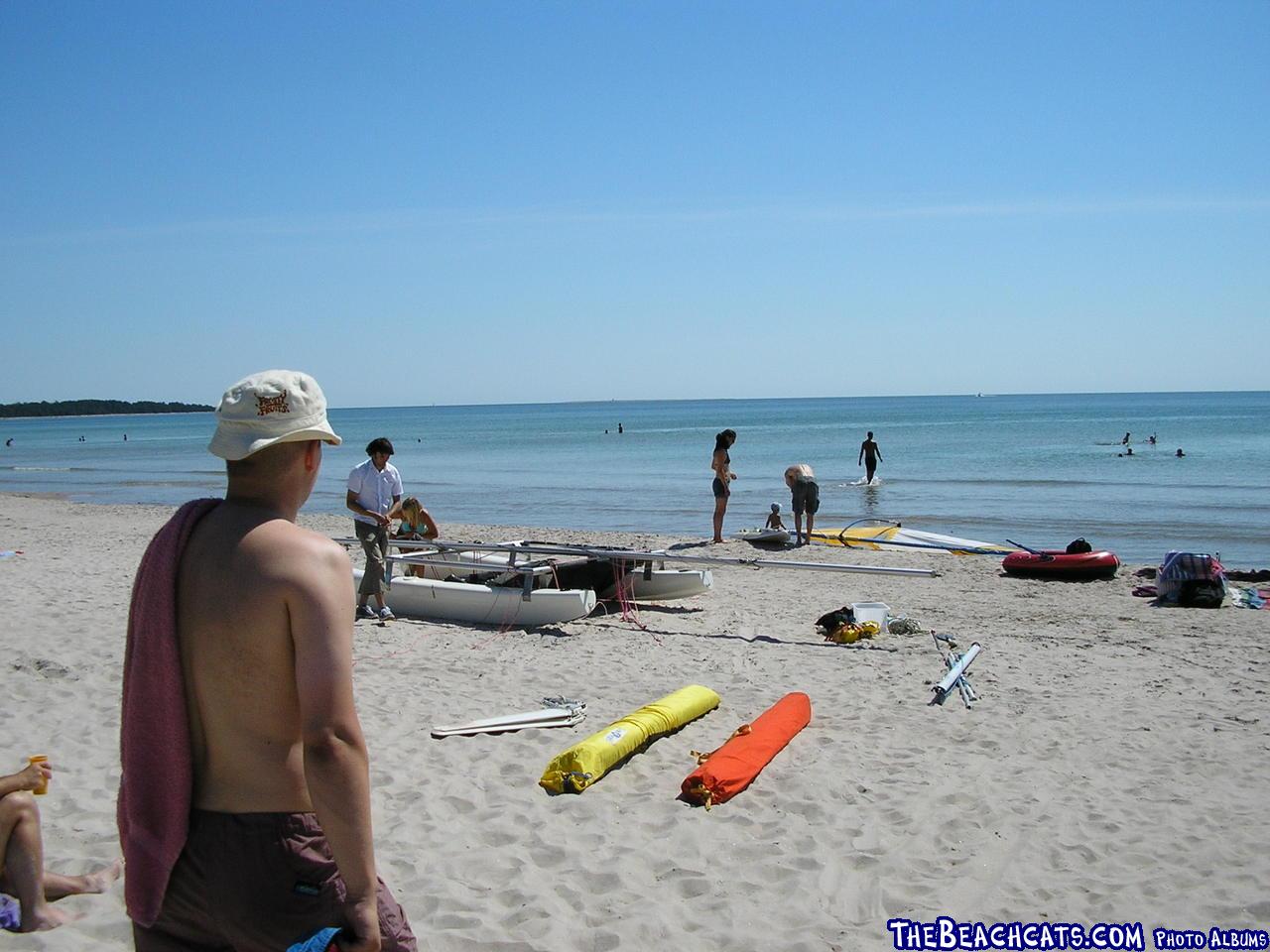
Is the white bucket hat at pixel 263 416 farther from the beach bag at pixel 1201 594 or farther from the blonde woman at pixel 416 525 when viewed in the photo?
the beach bag at pixel 1201 594

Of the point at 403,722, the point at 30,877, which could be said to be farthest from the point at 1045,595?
the point at 30,877

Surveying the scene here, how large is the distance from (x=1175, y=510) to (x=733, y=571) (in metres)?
13.6

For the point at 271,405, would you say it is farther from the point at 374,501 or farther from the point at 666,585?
the point at 666,585

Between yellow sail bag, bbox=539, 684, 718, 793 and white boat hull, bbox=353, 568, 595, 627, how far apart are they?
3090 mm

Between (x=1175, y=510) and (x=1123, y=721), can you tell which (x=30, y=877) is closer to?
(x=1123, y=721)

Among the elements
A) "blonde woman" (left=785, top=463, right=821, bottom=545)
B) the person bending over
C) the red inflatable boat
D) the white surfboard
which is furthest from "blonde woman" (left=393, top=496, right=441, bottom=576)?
the person bending over

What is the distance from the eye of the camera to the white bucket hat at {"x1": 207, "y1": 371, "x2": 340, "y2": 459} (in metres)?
2.10

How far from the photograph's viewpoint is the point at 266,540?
6.53 feet

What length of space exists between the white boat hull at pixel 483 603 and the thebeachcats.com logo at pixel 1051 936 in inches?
236

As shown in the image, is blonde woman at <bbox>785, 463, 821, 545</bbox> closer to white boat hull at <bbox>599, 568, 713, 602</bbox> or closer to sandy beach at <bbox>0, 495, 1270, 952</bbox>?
white boat hull at <bbox>599, 568, 713, 602</bbox>

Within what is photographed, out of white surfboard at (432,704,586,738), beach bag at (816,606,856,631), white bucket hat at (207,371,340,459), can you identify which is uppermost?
white bucket hat at (207,371,340,459)

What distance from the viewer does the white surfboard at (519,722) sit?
6297 mm

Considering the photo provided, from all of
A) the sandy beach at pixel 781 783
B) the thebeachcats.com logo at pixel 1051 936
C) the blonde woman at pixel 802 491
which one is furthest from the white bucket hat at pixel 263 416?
the blonde woman at pixel 802 491

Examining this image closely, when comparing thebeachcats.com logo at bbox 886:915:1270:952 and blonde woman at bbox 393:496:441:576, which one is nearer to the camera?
thebeachcats.com logo at bbox 886:915:1270:952
